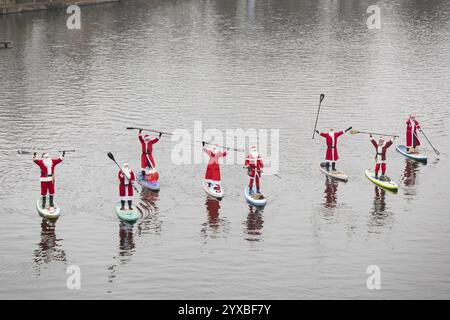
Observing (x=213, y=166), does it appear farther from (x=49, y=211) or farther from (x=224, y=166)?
(x=49, y=211)

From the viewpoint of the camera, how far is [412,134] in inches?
2050

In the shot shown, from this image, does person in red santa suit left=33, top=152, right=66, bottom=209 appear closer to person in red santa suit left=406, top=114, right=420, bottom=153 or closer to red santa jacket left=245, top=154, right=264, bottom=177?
red santa jacket left=245, top=154, right=264, bottom=177

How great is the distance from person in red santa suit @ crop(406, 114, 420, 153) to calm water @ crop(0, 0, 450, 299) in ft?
4.29

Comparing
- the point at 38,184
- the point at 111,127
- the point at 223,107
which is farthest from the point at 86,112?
the point at 38,184

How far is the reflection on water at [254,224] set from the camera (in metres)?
39.4

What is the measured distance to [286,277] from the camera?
116ft

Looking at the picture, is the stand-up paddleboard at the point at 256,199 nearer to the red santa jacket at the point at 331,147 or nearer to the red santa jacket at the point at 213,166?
the red santa jacket at the point at 213,166

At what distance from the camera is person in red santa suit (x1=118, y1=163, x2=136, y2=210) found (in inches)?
1576

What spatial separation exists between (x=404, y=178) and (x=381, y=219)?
24.4 feet

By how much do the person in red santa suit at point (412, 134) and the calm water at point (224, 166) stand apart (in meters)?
1.31

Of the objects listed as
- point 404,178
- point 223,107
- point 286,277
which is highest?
point 223,107

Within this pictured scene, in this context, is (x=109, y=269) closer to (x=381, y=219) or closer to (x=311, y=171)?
(x=381, y=219)

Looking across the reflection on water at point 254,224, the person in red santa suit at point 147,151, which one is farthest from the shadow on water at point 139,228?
the reflection on water at point 254,224

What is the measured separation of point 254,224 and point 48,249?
9.96 metres
